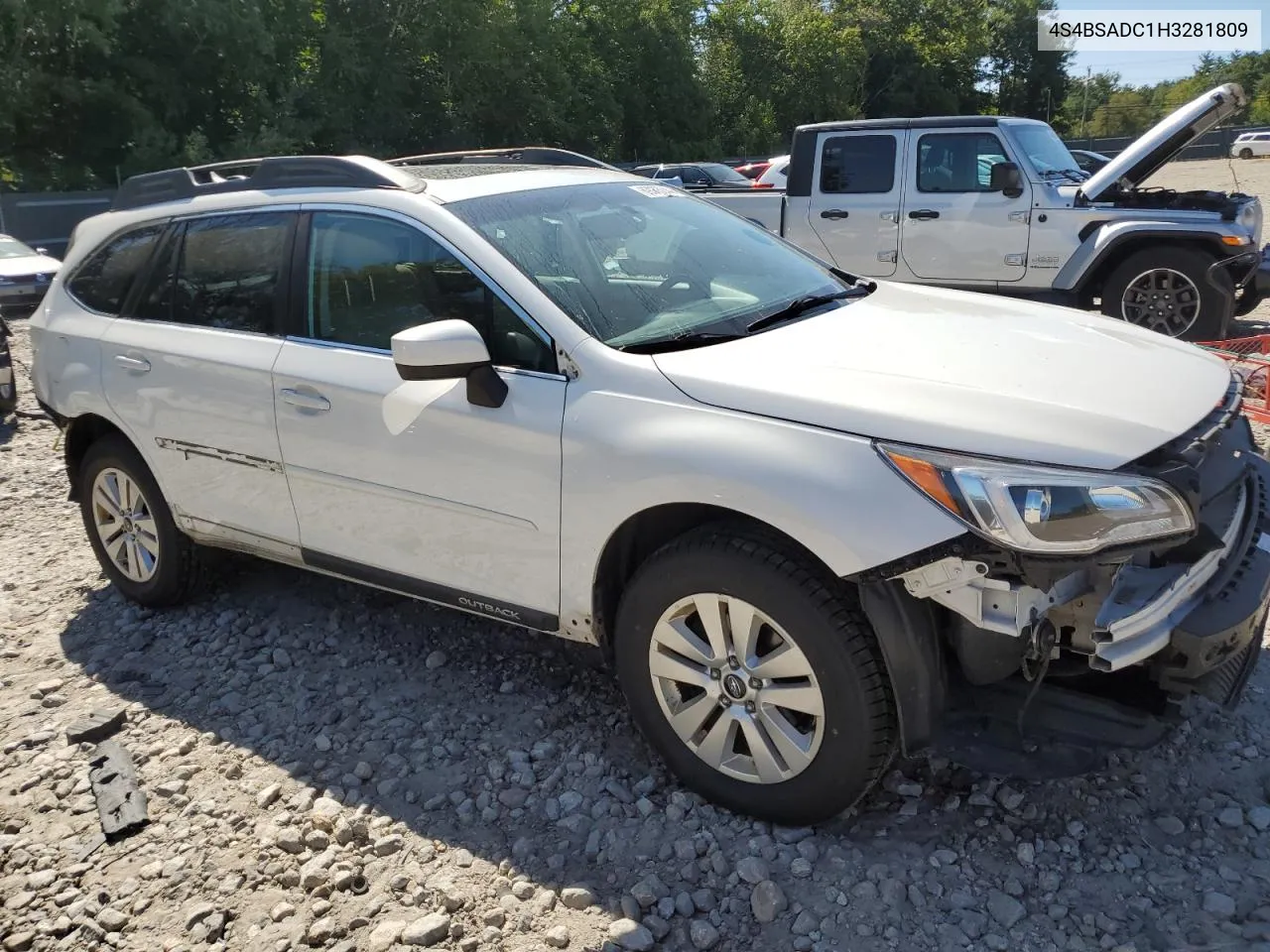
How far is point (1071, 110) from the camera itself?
74625 millimetres

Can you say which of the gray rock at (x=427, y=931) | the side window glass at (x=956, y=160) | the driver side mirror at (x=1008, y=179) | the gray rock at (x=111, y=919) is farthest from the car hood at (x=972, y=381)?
the side window glass at (x=956, y=160)

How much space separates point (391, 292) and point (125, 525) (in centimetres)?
194

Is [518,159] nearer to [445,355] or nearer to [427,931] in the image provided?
[445,355]

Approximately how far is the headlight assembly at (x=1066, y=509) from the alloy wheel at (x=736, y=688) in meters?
0.59

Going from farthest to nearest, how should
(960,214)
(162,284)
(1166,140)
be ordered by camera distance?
(960,214)
(1166,140)
(162,284)

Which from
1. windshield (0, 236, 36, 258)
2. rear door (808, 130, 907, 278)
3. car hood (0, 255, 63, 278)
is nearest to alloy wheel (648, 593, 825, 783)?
rear door (808, 130, 907, 278)

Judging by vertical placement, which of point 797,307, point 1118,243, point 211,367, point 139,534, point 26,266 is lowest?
point 139,534

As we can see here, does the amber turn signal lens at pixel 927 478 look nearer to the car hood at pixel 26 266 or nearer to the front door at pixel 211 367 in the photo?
the front door at pixel 211 367

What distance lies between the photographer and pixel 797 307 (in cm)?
339

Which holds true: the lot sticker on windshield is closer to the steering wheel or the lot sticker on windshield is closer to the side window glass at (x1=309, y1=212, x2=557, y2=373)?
the steering wheel

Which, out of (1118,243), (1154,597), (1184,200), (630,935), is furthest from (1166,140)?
(630,935)

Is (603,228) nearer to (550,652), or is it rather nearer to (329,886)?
(550,652)

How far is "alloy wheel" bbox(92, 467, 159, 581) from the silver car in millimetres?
11582

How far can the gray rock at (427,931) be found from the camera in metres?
2.60
